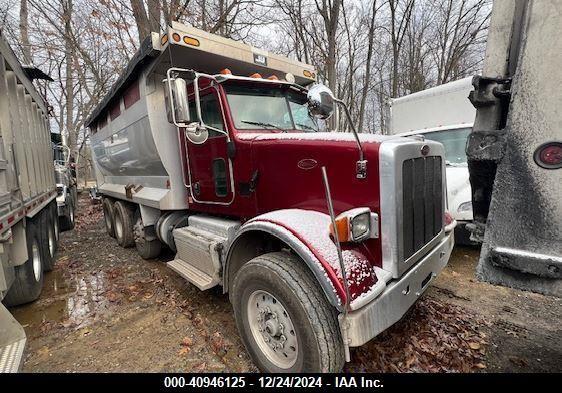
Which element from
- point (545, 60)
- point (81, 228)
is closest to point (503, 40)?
point (545, 60)

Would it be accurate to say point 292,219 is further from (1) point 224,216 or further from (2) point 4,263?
(2) point 4,263

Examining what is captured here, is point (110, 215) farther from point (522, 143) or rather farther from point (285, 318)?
point (522, 143)

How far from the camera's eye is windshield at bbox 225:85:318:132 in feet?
11.1

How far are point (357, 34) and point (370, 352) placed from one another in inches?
873

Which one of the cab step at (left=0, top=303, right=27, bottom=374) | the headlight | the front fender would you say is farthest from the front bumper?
the cab step at (left=0, top=303, right=27, bottom=374)

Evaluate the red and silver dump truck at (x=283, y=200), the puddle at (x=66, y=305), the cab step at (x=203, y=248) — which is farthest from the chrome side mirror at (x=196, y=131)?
the puddle at (x=66, y=305)

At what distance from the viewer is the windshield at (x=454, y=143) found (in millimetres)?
5657

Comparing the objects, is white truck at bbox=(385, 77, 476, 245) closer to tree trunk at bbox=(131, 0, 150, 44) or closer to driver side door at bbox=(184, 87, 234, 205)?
driver side door at bbox=(184, 87, 234, 205)

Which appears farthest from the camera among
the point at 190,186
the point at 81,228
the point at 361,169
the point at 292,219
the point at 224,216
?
the point at 81,228

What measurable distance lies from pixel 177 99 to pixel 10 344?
2.22 m

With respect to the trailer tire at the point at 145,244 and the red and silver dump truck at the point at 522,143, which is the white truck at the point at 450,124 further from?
the trailer tire at the point at 145,244

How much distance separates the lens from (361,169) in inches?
88.7

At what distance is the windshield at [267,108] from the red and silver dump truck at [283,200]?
0.01 metres

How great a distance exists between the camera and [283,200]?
9.37 feet
